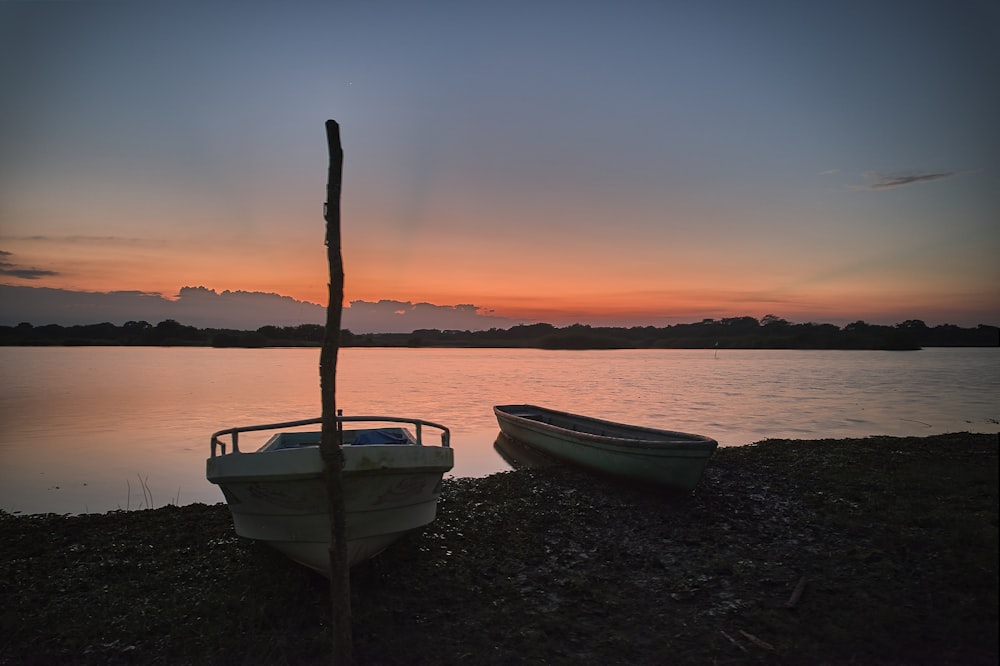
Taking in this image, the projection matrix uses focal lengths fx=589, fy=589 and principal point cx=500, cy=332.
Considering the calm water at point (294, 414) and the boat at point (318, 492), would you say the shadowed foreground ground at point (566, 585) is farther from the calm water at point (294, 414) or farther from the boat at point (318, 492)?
the calm water at point (294, 414)

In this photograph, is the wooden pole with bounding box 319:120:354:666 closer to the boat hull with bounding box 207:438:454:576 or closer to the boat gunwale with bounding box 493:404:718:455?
the boat hull with bounding box 207:438:454:576

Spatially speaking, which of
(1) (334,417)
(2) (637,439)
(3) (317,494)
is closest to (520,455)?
(2) (637,439)

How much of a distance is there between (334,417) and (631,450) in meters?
7.72

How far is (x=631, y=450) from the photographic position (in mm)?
12680

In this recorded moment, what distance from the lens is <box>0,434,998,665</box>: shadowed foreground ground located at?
656 centimetres

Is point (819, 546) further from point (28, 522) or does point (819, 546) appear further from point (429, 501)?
point (28, 522)

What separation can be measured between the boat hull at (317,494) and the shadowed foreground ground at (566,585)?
0.85 metres

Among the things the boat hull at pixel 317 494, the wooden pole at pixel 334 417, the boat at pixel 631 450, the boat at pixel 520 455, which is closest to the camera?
the wooden pole at pixel 334 417

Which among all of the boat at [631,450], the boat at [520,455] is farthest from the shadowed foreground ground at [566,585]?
the boat at [520,455]

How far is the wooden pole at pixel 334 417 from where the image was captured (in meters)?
6.50

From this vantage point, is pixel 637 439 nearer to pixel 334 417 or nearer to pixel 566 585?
pixel 566 585

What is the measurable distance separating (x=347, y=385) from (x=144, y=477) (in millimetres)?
38542

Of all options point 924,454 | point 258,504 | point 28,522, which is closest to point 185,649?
point 258,504

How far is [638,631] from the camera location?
7.04 m
